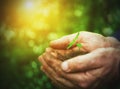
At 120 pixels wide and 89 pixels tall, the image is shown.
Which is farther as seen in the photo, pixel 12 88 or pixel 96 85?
pixel 12 88

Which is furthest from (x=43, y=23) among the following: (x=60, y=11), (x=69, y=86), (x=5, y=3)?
(x=69, y=86)

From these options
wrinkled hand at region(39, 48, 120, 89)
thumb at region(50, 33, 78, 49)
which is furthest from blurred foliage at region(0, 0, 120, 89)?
wrinkled hand at region(39, 48, 120, 89)

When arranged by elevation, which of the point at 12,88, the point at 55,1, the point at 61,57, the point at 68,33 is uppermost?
the point at 55,1

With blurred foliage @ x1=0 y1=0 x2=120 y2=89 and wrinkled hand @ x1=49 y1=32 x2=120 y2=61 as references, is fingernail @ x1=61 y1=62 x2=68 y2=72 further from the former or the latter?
blurred foliage @ x1=0 y1=0 x2=120 y2=89

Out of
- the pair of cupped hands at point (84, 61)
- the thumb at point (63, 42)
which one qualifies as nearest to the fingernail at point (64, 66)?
Result: the pair of cupped hands at point (84, 61)

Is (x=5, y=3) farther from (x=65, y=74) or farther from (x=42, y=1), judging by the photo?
(x=65, y=74)

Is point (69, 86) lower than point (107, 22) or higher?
lower

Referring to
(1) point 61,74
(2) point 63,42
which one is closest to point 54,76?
(1) point 61,74
